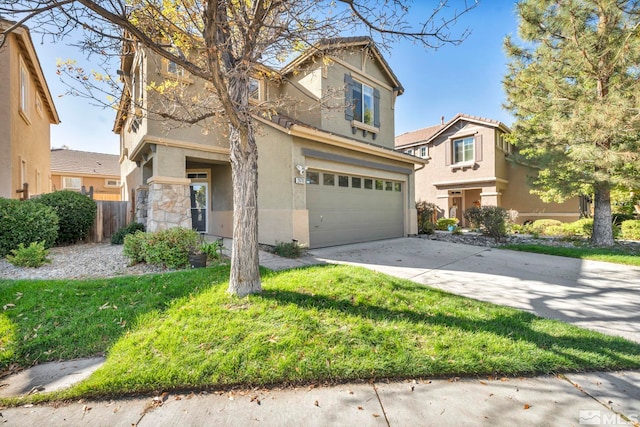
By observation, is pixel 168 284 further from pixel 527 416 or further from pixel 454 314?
pixel 527 416

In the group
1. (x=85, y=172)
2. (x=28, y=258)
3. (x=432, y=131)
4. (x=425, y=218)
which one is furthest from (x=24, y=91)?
(x=432, y=131)

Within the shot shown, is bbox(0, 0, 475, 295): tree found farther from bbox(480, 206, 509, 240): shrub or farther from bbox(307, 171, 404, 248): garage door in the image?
bbox(480, 206, 509, 240): shrub

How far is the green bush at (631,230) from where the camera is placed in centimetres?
1223

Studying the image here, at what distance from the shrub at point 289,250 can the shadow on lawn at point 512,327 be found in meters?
3.30

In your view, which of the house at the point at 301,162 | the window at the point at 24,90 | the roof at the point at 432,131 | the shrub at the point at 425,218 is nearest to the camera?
the house at the point at 301,162

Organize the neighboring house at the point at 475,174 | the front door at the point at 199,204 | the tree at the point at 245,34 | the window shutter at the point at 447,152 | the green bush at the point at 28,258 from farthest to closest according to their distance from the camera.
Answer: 1. the window shutter at the point at 447,152
2. the neighboring house at the point at 475,174
3. the front door at the point at 199,204
4. the green bush at the point at 28,258
5. the tree at the point at 245,34

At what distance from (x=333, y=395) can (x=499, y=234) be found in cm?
1238

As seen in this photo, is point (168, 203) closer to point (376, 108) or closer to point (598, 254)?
point (376, 108)

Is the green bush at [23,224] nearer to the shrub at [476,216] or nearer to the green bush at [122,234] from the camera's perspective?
the green bush at [122,234]

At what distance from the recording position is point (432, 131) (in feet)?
71.5

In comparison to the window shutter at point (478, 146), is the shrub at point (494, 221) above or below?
below

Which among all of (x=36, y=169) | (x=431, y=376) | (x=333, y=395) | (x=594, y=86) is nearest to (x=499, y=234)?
(x=594, y=86)

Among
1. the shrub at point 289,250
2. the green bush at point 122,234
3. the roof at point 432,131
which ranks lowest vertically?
the shrub at point 289,250

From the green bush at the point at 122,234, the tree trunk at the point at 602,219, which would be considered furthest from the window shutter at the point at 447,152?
the green bush at the point at 122,234
